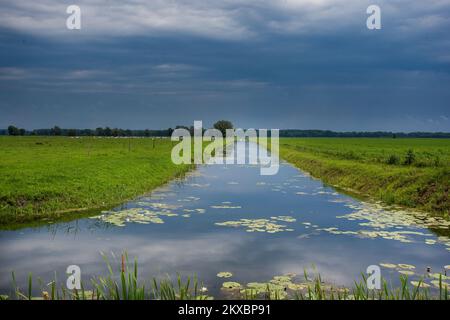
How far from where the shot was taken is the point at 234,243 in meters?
10.4

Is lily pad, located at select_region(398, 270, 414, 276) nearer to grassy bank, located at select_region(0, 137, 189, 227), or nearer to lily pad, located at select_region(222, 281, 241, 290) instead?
lily pad, located at select_region(222, 281, 241, 290)

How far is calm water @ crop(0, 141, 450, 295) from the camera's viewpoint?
27.7 feet

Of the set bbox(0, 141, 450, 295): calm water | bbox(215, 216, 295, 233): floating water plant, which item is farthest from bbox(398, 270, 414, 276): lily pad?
bbox(215, 216, 295, 233): floating water plant

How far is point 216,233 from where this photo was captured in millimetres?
11438

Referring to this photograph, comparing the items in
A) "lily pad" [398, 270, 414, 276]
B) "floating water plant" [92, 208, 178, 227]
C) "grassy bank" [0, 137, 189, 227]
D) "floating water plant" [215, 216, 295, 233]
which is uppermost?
"grassy bank" [0, 137, 189, 227]

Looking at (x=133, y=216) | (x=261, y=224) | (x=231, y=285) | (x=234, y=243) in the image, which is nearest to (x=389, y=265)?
(x=231, y=285)

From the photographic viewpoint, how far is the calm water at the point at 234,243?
845 cm

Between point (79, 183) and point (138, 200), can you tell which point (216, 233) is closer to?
point (138, 200)

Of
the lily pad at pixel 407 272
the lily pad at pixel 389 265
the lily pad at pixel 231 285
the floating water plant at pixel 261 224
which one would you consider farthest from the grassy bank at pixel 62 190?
the lily pad at pixel 407 272

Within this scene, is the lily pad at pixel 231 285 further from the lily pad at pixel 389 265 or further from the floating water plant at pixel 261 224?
the floating water plant at pixel 261 224

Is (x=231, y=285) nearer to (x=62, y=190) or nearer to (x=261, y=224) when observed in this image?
(x=261, y=224)
